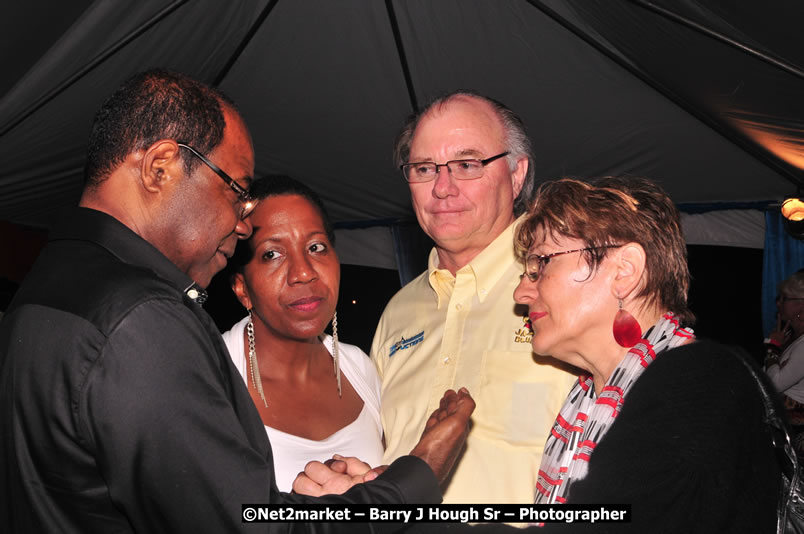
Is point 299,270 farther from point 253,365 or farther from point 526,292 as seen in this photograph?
point 526,292

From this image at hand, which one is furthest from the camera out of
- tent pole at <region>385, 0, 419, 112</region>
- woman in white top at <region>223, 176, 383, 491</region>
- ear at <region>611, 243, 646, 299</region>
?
tent pole at <region>385, 0, 419, 112</region>

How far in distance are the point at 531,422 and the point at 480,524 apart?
63cm

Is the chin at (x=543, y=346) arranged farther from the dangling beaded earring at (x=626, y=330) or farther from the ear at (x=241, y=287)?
the ear at (x=241, y=287)

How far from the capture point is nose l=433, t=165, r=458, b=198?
232cm

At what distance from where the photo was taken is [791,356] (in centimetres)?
461

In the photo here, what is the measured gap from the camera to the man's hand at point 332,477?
1850mm

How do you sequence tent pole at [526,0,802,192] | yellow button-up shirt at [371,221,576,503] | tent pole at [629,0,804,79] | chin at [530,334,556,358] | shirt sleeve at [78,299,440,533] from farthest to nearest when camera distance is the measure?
tent pole at [526,0,802,192] → tent pole at [629,0,804,79] → yellow button-up shirt at [371,221,576,503] → chin at [530,334,556,358] → shirt sleeve at [78,299,440,533]

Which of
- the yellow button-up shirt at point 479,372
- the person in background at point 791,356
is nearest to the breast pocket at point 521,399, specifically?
the yellow button-up shirt at point 479,372

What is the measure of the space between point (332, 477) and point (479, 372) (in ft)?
1.95

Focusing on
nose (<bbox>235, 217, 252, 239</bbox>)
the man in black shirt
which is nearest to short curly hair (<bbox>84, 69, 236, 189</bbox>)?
the man in black shirt

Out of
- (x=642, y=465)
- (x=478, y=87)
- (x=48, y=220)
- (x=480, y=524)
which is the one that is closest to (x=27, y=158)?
(x=48, y=220)

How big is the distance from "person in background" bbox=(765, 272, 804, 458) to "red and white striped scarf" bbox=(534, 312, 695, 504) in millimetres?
2747

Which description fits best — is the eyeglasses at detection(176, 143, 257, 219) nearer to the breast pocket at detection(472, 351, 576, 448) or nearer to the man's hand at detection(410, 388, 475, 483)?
the man's hand at detection(410, 388, 475, 483)

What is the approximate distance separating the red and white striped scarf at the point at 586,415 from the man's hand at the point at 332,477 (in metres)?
0.47
